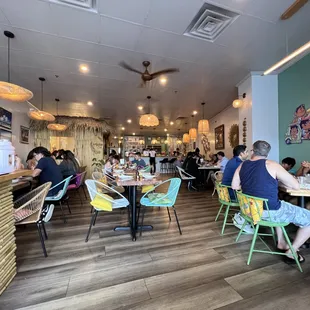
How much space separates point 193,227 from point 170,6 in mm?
3142

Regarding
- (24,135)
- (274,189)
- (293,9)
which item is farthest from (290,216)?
(24,135)

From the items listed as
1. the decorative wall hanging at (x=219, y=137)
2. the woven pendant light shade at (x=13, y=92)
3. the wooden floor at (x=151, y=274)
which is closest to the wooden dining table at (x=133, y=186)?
the wooden floor at (x=151, y=274)

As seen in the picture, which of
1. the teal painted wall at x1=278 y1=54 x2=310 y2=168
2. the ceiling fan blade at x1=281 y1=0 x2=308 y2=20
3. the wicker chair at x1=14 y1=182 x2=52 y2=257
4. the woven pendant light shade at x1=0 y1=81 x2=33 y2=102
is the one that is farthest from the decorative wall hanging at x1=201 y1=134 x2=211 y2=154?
the wicker chair at x1=14 y1=182 x2=52 y2=257

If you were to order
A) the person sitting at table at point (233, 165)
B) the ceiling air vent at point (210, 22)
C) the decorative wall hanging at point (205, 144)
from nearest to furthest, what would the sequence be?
the ceiling air vent at point (210, 22)
the person sitting at table at point (233, 165)
the decorative wall hanging at point (205, 144)

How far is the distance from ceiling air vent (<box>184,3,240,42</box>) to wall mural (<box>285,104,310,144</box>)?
2.33m

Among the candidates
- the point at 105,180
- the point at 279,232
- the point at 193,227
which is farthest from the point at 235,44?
the point at 105,180

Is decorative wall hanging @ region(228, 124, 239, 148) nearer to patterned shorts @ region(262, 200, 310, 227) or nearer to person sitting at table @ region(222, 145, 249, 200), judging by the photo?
person sitting at table @ region(222, 145, 249, 200)

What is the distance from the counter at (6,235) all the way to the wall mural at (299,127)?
4.63m

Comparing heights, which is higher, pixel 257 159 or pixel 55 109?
pixel 55 109

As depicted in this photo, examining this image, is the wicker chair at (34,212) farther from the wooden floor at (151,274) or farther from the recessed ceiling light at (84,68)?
the recessed ceiling light at (84,68)

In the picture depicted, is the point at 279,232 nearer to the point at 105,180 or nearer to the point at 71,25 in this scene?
the point at 105,180

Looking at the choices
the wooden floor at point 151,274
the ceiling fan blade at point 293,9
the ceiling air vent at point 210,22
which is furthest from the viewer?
the ceiling air vent at point 210,22

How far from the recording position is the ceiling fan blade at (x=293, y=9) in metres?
2.06

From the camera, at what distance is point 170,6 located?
2.15 m
